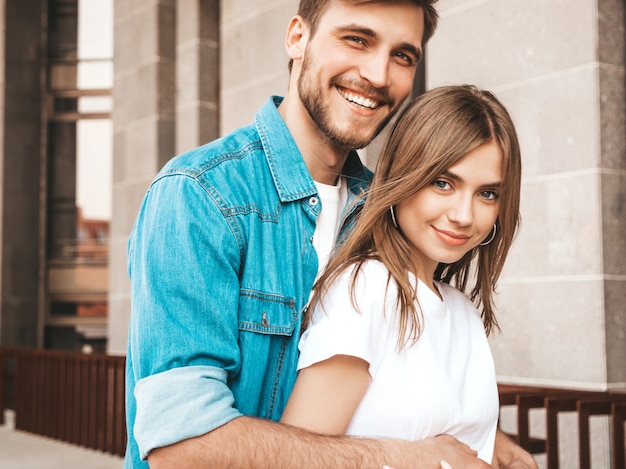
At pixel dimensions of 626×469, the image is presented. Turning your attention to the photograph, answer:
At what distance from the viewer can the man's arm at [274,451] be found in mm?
1702

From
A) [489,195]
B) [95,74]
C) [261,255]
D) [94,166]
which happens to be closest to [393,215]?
[489,195]

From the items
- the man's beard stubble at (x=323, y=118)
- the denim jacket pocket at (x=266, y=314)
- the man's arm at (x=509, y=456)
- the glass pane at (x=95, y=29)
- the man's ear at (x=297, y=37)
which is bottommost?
the man's arm at (x=509, y=456)

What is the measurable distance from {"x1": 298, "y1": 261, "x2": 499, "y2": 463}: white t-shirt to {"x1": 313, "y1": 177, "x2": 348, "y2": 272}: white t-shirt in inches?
7.4

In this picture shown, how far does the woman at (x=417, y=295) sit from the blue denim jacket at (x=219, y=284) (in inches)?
4.2

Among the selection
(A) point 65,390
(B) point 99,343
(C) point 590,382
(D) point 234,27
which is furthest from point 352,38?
(B) point 99,343

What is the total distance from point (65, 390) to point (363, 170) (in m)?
7.81

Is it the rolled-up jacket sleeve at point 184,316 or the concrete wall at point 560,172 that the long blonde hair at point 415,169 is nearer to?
the rolled-up jacket sleeve at point 184,316

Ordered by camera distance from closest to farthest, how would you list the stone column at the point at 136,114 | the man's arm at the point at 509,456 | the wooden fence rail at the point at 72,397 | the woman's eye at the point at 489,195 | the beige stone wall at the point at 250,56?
the woman's eye at the point at 489,195
the man's arm at the point at 509,456
the wooden fence rail at the point at 72,397
the beige stone wall at the point at 250,56
the stone column at the point at 136,114

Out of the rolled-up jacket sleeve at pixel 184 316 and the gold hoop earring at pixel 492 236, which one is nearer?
the rolled-up jacket sleeve at pixel 184 316

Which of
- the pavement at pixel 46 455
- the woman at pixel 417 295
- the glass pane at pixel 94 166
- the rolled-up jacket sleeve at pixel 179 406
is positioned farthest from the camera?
the glass pane at pixel 94 166

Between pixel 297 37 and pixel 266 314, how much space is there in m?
0.84

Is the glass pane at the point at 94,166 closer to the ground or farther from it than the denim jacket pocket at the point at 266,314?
farther from it

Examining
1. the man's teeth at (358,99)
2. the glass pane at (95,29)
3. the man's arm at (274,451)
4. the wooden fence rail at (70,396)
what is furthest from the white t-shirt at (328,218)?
the glass pane at (95,29)

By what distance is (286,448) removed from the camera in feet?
5.65
